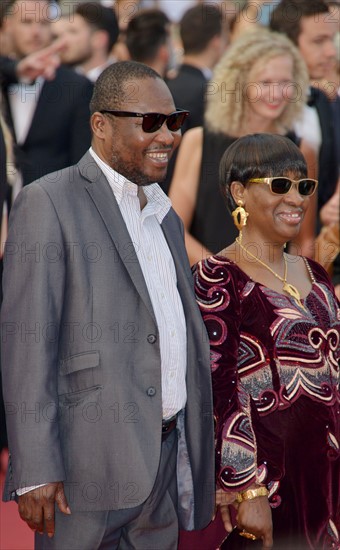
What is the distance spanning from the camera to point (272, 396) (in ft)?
10.7

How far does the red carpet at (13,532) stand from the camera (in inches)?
184

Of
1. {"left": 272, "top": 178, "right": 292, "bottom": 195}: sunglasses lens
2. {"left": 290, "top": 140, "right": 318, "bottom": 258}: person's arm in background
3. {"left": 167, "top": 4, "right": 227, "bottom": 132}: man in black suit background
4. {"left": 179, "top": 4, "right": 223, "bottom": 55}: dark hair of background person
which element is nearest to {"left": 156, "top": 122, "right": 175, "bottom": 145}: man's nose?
{"left": 272, "top": 178, "right": 292, "bottom": 195}: sunglasses lens

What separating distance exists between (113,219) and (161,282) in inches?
9.8

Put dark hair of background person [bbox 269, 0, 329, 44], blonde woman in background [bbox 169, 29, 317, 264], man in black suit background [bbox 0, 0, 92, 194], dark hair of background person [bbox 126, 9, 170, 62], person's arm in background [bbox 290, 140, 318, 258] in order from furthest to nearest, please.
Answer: dark hair of background person [bbox 126, 9, 170, 62]
dark hair of background person [bbox 269, 0, 329, 44]
man in black suit background [bbox 0, 0, 92, 194]
person's arm in background [bbox 290, 140, 318, 258]
blonde woman in background [bbox 169, 29, 317, 264]

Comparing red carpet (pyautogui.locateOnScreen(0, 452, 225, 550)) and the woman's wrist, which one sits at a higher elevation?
the woman's wrist

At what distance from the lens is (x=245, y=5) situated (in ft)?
32.6

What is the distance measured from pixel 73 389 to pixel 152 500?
0.43 m

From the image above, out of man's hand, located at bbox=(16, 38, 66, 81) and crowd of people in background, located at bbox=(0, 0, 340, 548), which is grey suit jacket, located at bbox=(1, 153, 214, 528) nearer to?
crowd of people in background, located at bbox=(0, 0, 340, 548)

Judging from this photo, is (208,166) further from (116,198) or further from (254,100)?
(116,198)

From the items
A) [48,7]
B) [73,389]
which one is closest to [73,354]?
[73,389]

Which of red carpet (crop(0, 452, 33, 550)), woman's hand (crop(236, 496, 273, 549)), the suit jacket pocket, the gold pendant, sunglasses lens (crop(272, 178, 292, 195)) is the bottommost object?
red carpet (crop(0, 452, 33, 550))

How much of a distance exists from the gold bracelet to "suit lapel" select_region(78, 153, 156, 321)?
2.13ft

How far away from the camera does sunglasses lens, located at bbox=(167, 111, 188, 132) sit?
10.5 ft

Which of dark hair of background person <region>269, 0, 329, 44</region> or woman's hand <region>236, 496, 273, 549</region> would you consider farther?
dark hair of background person <region>269, 0, 329, 44</region>
